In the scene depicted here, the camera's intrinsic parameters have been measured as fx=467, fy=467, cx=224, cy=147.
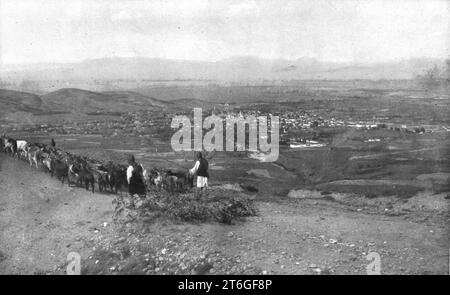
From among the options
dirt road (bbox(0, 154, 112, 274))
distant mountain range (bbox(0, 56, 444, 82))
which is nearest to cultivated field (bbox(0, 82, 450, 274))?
dirt road (bbox(0, 154, 112, 274))

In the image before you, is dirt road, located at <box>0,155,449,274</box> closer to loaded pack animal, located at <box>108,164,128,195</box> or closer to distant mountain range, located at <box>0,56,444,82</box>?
loaded pack animal, located at <box>108,164,128,195</box>

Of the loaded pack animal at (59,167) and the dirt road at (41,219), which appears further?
the loaded pack animal at (59,167)

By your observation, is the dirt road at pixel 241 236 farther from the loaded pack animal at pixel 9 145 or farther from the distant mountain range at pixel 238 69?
the distant mountain range at pixel 238 69

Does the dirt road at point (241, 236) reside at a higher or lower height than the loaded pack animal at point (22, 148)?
lower
